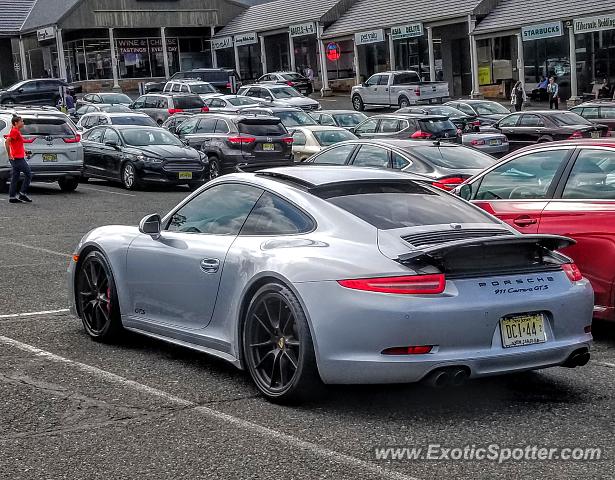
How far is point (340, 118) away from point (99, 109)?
8.72 meters

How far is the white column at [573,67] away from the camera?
146ft

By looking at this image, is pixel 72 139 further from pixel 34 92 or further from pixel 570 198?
pixel 34 92

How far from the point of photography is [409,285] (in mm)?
6039

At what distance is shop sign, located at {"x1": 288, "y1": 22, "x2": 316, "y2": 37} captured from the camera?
59.9 metres

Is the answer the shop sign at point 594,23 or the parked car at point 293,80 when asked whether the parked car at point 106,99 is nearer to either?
the parked car at point 293,80

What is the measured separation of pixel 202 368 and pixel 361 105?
4359 centimetres

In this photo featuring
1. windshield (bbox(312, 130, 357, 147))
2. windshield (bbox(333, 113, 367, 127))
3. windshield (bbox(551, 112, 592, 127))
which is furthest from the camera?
windshield (bbox(333, 113, 367, 127))

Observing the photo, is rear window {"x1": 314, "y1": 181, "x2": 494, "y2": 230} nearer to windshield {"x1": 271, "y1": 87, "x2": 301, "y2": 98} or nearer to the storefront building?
the storefront building

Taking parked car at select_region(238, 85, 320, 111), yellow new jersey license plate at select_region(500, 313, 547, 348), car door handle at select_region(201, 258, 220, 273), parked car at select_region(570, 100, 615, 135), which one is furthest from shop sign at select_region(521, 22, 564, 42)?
yellow new jersey license plate at select_region(500, 313, 547, 348)

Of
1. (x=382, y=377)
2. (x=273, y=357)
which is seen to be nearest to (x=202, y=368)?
(x=273, y=357)

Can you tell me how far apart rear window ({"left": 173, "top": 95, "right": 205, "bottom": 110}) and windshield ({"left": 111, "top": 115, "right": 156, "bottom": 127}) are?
8.10 meters

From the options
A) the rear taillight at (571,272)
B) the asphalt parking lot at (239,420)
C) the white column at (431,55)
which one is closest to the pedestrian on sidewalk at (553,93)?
the white column at (431,55)

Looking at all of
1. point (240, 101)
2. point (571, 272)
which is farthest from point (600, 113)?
point (571, 272)

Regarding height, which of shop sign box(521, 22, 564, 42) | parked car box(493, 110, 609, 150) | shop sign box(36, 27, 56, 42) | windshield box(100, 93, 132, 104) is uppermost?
shop sign box(36, 27, 56, 42)
